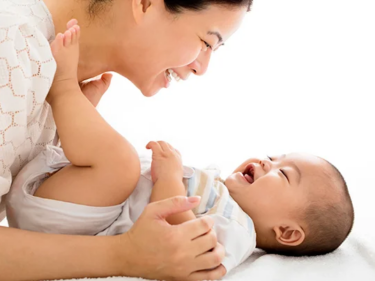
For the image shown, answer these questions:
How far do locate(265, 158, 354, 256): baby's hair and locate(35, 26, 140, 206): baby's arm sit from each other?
0.51 m

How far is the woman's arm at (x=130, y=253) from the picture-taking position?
1.20 metres

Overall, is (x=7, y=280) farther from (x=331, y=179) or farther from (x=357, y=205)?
(x=357, y=205)

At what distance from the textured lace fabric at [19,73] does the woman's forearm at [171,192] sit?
0.36 meters

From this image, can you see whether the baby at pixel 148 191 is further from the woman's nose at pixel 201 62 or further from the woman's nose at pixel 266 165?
the woman's nose at pixel 201 62

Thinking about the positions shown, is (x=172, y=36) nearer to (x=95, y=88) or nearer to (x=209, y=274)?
(x=95, y=88)

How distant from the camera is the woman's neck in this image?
1.49 m

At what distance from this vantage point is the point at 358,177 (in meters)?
2.11

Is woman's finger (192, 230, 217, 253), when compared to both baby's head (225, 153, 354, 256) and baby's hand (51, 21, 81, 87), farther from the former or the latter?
baby's hand (51, 21, 81, 87)

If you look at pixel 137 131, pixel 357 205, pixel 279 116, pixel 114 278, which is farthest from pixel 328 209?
pixel 137 131

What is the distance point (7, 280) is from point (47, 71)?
489 mm

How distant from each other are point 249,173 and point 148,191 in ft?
1.23

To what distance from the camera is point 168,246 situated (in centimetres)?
119

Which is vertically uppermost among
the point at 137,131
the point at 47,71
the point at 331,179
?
the point at 47,71

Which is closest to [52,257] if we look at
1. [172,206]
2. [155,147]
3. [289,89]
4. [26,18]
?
[172,206]
